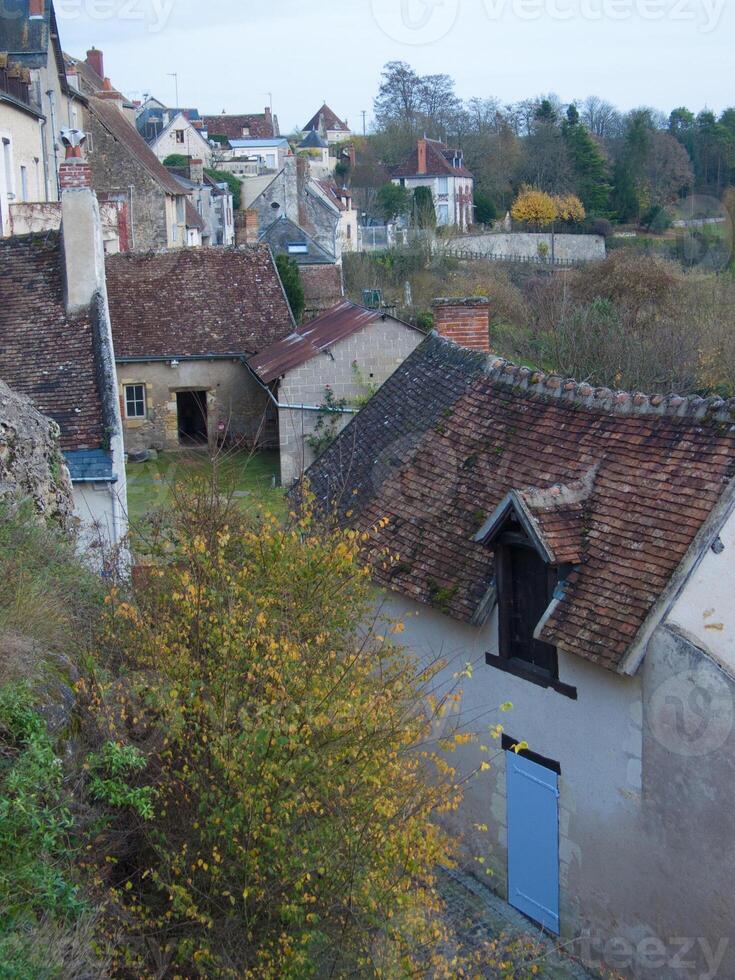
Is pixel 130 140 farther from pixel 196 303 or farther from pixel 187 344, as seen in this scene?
pixel 187 344

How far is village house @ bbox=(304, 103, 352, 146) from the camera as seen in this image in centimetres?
10431

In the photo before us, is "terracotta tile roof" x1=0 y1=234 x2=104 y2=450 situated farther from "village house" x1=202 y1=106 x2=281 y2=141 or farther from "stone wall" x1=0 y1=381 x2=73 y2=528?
"village house" x1=202 y1=106 x2=281 y2=141

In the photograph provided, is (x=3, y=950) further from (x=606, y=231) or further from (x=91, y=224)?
(x=606, y=231)

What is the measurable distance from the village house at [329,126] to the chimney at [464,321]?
94231 millimetres

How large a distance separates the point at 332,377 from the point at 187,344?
17.3 feet

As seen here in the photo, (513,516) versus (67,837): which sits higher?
(513,516)

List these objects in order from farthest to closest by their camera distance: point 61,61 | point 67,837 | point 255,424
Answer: point 61,61, point 255,424, point 67,837

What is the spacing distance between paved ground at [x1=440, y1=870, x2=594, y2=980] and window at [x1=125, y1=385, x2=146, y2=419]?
60.5 feet

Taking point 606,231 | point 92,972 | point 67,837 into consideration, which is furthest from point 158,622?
point 606,231

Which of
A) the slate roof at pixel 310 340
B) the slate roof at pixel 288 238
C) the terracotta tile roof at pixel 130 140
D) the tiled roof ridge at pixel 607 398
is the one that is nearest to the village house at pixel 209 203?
the slate roof at pixel 288 238

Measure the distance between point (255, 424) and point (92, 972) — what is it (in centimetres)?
2191

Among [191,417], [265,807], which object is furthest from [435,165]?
[265,807]

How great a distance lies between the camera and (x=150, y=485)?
22.7 metres

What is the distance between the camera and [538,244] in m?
63.0
